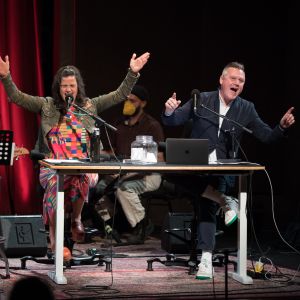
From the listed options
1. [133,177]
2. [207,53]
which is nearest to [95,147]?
[133,177]

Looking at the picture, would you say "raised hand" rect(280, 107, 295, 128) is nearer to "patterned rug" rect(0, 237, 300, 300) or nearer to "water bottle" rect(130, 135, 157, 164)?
"water bottle" rect(130, 135, 157, 164)

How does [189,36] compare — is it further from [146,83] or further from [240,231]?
[240,231]

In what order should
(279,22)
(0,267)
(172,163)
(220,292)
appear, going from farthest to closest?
(279,22) < (0,267) < (172,163) < (220,292)

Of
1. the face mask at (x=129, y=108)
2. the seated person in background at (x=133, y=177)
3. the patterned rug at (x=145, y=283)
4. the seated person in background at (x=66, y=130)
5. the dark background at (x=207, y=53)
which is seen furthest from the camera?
the dark background at (x=207, y=53)

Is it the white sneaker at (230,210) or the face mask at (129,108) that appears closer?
the white sneaker at (230,210)

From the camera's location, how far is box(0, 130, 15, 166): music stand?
4.34 metres

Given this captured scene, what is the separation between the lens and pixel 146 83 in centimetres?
703

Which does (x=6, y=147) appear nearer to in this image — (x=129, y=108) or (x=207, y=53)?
(x=129, y=108)

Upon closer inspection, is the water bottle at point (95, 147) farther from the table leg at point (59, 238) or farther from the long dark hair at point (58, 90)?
the long dark hair at point (58, 90)

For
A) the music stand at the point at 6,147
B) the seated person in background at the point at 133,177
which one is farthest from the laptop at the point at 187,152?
the seated person in background at the point at 133,177

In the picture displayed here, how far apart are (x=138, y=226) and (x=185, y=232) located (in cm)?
109

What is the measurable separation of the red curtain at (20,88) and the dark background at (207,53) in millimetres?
517

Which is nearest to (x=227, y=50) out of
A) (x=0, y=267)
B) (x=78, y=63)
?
(x=78, y=63)

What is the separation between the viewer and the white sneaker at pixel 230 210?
174 inches
